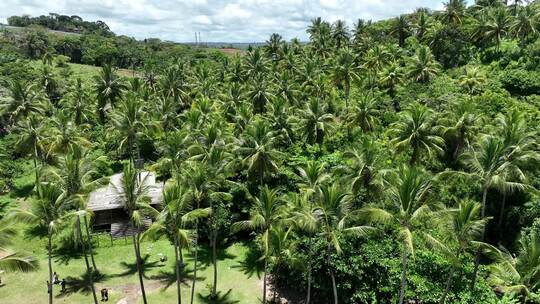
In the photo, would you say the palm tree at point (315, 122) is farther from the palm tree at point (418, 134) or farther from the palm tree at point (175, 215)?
the palm tree at point (175, 215)

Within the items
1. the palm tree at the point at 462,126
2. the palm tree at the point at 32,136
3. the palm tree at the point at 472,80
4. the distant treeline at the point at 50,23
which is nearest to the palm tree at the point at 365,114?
the palm tree at the point at 462,126

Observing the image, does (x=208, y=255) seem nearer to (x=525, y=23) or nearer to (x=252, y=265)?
(x=252, y=265)

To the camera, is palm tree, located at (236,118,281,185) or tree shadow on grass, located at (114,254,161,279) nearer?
tree shadow on grass, located at (114,254,161,279)

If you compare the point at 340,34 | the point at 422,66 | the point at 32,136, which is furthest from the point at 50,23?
the point at 422,66

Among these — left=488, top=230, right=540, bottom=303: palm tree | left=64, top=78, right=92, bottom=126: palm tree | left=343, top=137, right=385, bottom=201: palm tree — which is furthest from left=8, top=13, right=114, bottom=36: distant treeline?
left=488, top=230, right=540, bottom=303: palm tree

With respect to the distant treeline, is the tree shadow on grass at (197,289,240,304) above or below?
below

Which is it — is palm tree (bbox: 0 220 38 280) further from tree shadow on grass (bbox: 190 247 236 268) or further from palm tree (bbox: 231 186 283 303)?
tree shadow on grass (bbox: 190 247 236 268)

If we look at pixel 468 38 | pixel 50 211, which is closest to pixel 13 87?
pixel 50 211
